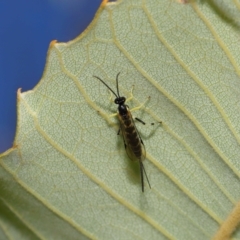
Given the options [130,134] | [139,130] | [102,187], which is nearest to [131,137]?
[130,134]

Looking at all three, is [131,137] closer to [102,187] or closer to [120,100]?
[120,100]

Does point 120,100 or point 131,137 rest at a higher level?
point 120,100

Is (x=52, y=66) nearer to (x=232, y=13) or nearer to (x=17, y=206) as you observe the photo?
(x=17, y=206)

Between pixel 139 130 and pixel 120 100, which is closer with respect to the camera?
pixel 120 100

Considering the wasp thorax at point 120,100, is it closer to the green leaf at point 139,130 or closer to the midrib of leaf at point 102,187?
the green leaf at point 139,130

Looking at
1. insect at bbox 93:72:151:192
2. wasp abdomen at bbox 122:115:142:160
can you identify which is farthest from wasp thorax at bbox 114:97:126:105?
wasp abdomen at bbox 122:115:142:160

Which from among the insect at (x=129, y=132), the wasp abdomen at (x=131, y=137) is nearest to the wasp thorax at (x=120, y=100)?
the insect at (x=129, y=132)
